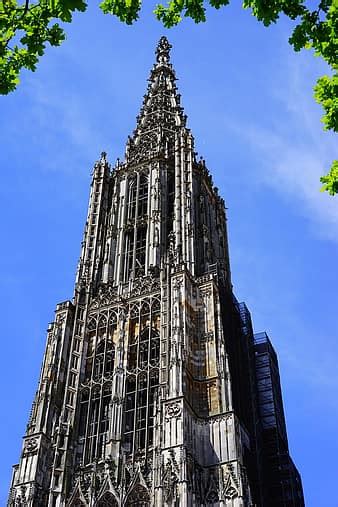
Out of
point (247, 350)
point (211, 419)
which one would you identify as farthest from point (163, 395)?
point (247, 350)

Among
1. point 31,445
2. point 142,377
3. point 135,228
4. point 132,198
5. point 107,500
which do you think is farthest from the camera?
point 132,198

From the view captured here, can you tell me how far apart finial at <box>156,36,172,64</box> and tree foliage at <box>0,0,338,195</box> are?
195 ft

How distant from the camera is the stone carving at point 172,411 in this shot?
30689mm

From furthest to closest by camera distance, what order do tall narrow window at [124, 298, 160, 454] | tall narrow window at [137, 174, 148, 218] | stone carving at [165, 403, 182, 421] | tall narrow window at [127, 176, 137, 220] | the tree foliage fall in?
tall narrow window at [127, 176, 137, 220], tall narrow window at [137, 174, 148, 218], tall narrow window at [124, 298, 160, 454], stone carving at [165, 403, 182, 421], the tree foliage

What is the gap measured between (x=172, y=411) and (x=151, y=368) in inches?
191

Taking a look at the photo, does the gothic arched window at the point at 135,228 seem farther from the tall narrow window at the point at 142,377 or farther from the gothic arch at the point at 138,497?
the gothic arch at the point at 138,497

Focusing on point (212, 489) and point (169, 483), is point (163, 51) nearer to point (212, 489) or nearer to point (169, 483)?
point (212, 489)

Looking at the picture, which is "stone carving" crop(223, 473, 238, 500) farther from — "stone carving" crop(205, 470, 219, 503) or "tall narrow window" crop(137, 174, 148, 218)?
"tall narrow window" crop(137, 174, 148, 218)

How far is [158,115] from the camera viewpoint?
5862 cm

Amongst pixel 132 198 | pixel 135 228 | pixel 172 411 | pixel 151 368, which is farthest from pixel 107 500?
pixel 132 198

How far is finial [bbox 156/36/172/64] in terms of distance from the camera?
70.9 meters

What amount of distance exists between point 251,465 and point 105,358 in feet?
31.0

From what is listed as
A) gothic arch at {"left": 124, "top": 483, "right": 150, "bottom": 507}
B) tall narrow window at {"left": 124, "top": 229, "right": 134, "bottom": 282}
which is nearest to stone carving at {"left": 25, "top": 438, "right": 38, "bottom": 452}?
gothic arch at {"left": 124, "top": 483, "right": 150, "bottom": 507}

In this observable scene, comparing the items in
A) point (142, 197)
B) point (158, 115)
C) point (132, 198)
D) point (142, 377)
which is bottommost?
point (142, 377)
